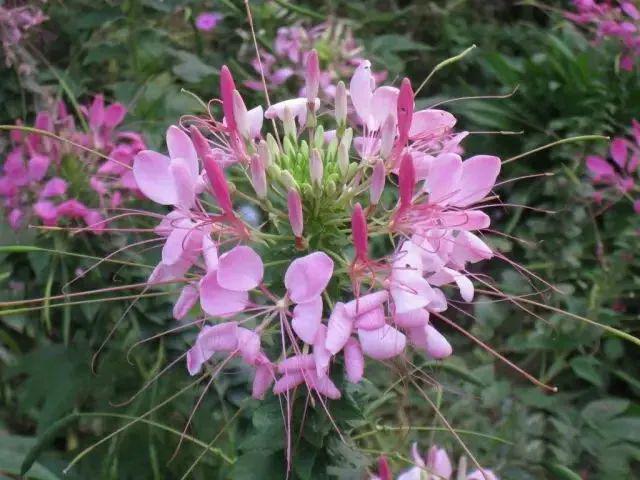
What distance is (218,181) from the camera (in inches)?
20.7

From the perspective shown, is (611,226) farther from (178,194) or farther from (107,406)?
(178,194)

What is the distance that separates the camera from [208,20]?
4.70 ft

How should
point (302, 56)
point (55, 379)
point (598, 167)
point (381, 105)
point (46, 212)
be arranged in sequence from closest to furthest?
1. point (381, 105)
2. point (46, 212)
3. point (55, 379)
4. point (598, 167)
5. point (302, 56)

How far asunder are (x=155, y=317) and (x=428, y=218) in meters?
0.54

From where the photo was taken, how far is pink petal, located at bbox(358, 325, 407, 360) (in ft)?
1.70

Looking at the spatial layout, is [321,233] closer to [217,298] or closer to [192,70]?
Answer: [217,298]

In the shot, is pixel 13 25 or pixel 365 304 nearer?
pixel 365 304

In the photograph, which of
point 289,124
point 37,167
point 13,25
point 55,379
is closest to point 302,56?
point 13,25

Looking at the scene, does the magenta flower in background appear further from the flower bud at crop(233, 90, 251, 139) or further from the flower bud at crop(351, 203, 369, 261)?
the flower bud at crop(351, 203, 369, 261)

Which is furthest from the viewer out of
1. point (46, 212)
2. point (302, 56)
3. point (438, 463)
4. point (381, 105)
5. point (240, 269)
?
point (302, 56)

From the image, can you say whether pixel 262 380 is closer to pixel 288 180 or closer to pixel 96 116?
pixel 288 180

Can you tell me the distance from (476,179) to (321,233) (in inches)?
4.7

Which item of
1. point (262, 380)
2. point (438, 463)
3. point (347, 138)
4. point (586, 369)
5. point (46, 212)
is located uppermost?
point (347, 138)

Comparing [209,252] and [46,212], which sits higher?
[209,252]
